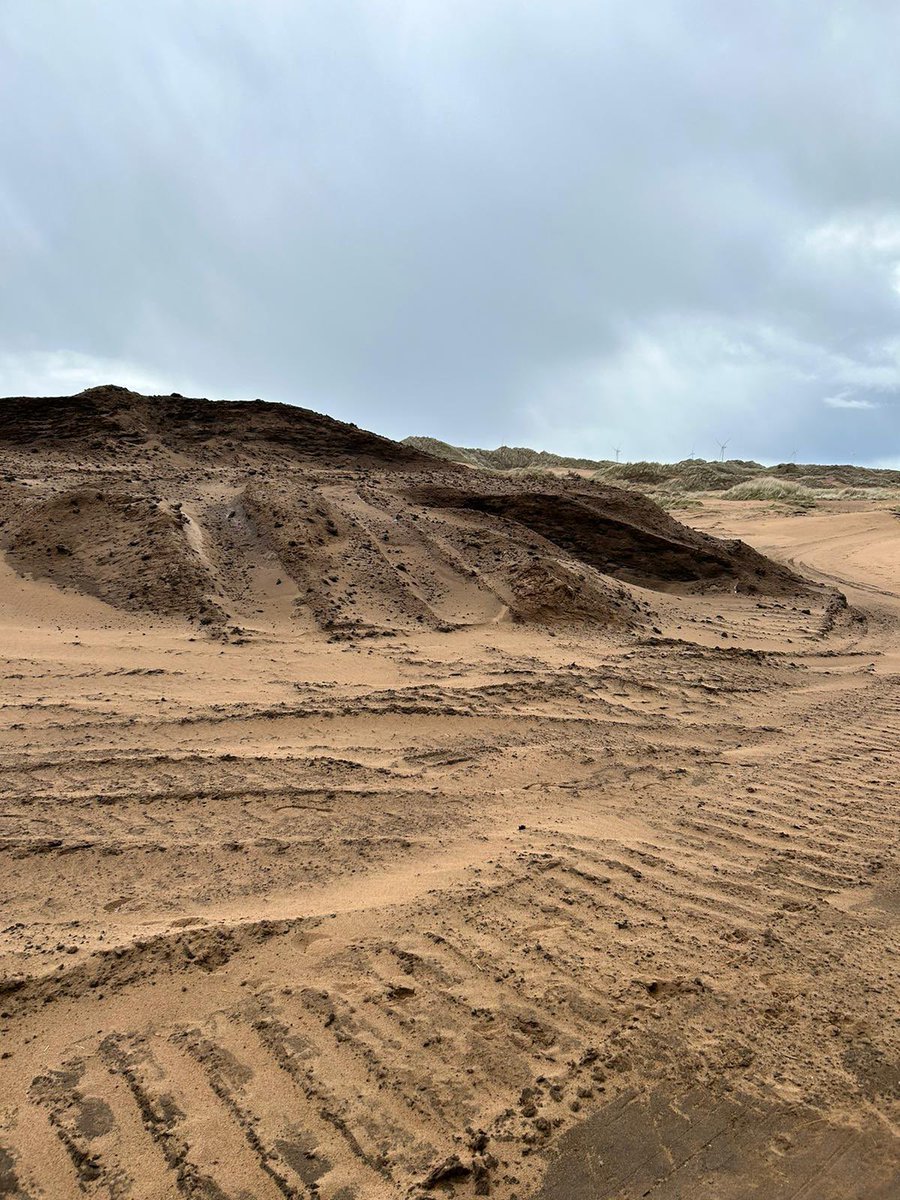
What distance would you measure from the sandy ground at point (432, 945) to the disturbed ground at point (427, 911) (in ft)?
0.03

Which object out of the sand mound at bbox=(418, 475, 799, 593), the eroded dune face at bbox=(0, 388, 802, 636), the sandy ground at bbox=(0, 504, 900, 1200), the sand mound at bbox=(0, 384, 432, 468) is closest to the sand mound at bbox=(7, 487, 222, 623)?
the eroded dune face at bbox=(0, 388, 802, 636)

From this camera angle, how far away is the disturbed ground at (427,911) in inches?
70.6

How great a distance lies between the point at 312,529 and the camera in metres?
7.68

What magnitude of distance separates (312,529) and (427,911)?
5.60 m

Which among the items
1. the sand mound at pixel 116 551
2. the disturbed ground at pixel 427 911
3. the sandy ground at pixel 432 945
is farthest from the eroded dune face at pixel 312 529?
the sandy ground at pixel 432 945

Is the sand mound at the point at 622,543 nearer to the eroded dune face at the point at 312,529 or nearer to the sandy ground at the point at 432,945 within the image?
the eroded dune face at the point at 312,529

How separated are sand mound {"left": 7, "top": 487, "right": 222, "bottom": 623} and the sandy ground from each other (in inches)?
61.1

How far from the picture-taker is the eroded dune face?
668 cm

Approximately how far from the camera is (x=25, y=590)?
635 centimetres

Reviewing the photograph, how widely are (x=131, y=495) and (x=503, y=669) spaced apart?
16.0 ft

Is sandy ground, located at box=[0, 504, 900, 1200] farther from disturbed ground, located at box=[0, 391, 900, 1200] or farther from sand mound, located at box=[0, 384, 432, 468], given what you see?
sand mound, located at box=[0, 384, 432, 468]

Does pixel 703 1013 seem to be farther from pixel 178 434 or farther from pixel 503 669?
pixel 178 434

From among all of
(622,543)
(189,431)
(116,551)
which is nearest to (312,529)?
(116,551)

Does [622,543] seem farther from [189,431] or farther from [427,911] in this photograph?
[427,911]
